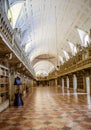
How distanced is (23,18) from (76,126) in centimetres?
1241

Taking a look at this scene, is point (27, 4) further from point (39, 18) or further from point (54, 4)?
point (39, 18)

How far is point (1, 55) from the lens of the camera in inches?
366

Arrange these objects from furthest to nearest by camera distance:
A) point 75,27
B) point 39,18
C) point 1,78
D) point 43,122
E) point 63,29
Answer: point 63,29
point 75,27
point 39,18
point 1,78
point 43,122

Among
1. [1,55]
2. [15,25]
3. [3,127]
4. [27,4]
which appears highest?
[27,4]

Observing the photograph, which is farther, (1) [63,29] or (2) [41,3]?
(1) [63,29]

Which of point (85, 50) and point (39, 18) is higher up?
point (39, 18)

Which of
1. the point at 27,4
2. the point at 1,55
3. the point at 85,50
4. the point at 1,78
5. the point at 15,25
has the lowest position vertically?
the point at 1,78

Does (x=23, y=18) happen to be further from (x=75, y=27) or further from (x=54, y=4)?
(x=75, y=27)

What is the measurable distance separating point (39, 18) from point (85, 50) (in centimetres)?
613

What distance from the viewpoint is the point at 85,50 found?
22.0m

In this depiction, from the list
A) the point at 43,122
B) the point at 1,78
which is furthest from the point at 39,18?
the point at 43,122

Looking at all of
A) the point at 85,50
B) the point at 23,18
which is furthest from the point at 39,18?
the point at 85,50

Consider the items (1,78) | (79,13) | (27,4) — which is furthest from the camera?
(79,13)

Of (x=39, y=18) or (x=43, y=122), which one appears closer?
(x=43, y=122)
